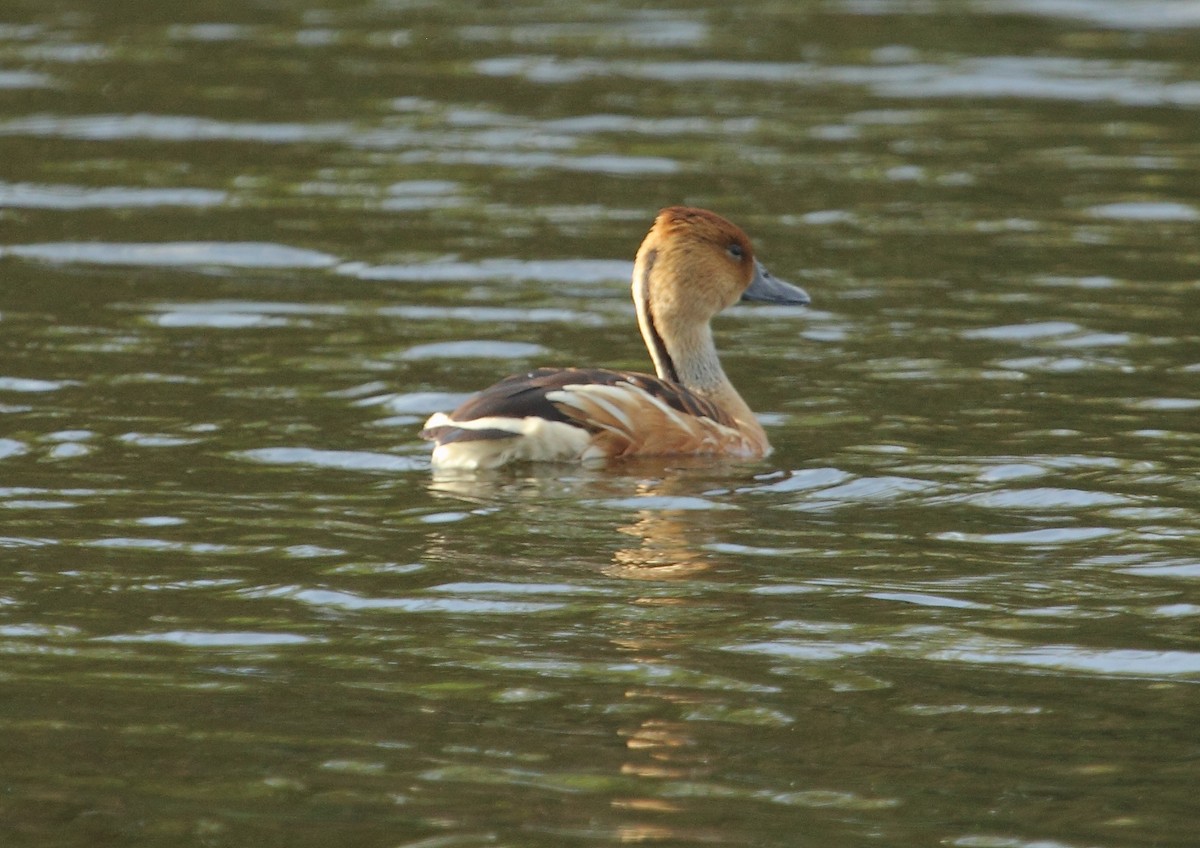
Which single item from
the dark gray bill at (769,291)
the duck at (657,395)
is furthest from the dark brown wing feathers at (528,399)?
the dark gray bill at (769,291)

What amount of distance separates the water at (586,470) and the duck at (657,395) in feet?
0.49

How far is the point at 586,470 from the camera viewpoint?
32.7ft

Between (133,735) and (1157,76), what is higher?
(1157,76)

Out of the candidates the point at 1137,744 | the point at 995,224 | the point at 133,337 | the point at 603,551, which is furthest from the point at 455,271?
the point at 1137,744

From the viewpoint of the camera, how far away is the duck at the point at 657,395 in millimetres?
9727

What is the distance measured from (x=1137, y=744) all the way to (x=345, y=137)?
12198mm

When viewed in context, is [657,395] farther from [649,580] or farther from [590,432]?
[649,580]

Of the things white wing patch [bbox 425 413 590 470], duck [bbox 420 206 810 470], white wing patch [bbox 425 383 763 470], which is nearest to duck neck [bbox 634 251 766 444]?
duck [bbox 420 206 810 470]

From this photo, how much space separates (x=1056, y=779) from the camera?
19.8ft

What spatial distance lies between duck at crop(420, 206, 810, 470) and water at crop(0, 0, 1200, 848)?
15 centimetres

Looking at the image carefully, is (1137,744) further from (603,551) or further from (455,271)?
(455,271)

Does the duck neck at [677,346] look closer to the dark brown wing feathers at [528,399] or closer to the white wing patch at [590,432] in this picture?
the white wing patch at [590,432]

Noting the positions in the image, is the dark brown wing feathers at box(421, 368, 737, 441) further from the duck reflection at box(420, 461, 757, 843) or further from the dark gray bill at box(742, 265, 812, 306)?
the dark gray bill at box(742, 265, 812, 306)

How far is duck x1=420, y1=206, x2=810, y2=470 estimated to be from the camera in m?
9.73
